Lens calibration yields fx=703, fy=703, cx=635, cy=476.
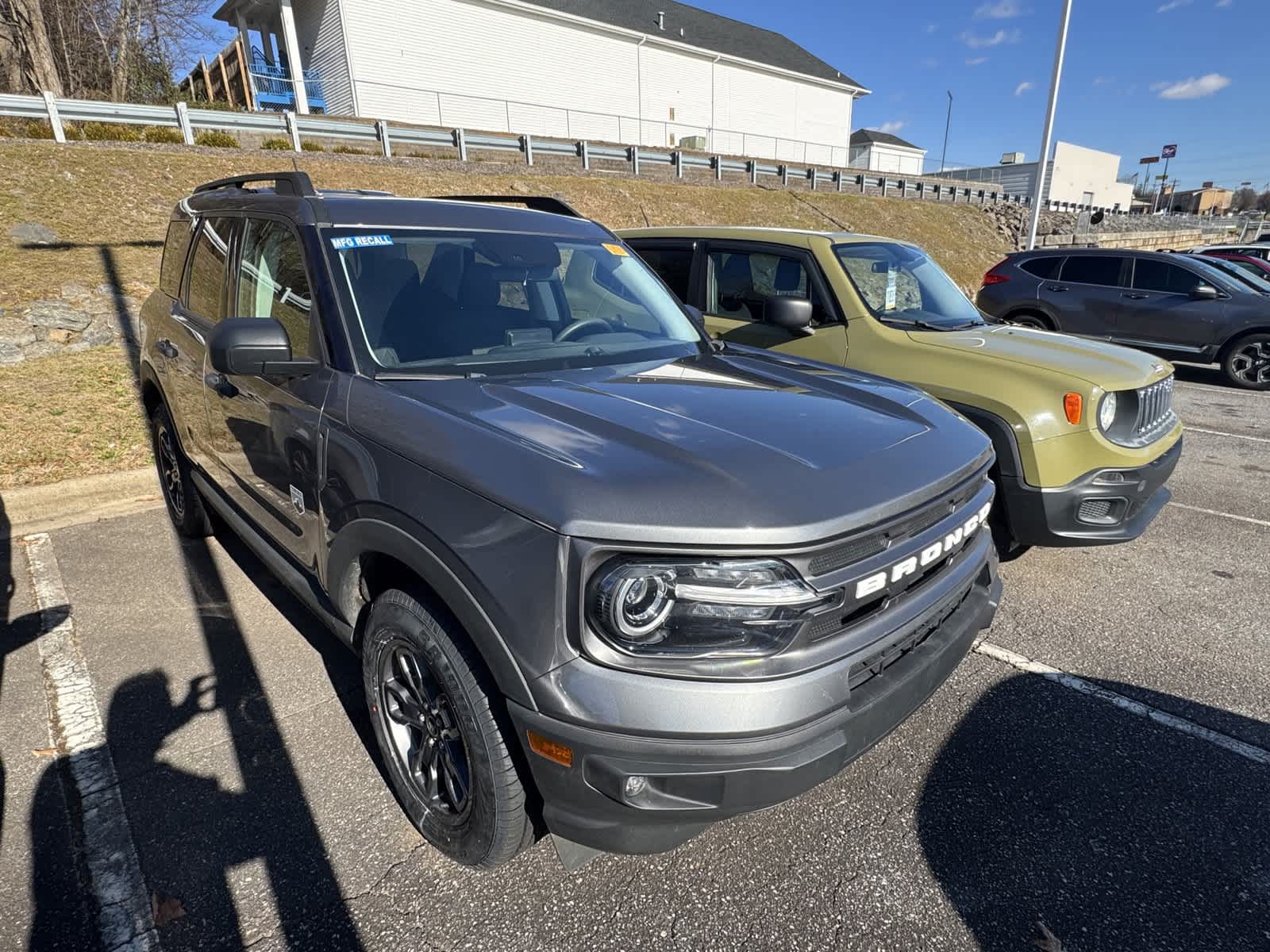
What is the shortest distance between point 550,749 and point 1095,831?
6.27 ft

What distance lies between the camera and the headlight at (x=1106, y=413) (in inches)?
145

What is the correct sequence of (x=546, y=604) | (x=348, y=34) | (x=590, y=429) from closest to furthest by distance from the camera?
(x=546, y=604) → (x=590, y=429) → (x=348, y=34)

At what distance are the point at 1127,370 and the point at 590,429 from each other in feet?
11.5

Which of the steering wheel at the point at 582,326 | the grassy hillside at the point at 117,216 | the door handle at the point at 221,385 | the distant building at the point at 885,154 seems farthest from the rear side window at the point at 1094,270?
the distant building at the point at 885,154

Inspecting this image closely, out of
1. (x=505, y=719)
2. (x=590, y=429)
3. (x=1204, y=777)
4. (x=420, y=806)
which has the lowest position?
(x=1204, y=777)

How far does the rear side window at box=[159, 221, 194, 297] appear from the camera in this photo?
3920 millimetres

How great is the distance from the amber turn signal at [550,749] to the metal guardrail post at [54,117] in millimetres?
15282

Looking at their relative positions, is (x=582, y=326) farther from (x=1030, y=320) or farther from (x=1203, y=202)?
(x=1203, y=202)

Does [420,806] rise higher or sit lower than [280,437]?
lower

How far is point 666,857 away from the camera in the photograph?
7.32 ft

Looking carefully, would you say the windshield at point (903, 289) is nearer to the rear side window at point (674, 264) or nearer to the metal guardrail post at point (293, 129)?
the rear side window at point (674, 264)

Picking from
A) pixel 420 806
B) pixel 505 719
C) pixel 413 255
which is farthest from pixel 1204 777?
pixel 413 255

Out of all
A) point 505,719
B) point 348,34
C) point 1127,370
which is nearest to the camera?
point 505,719

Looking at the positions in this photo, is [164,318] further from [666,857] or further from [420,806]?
[666,857]
